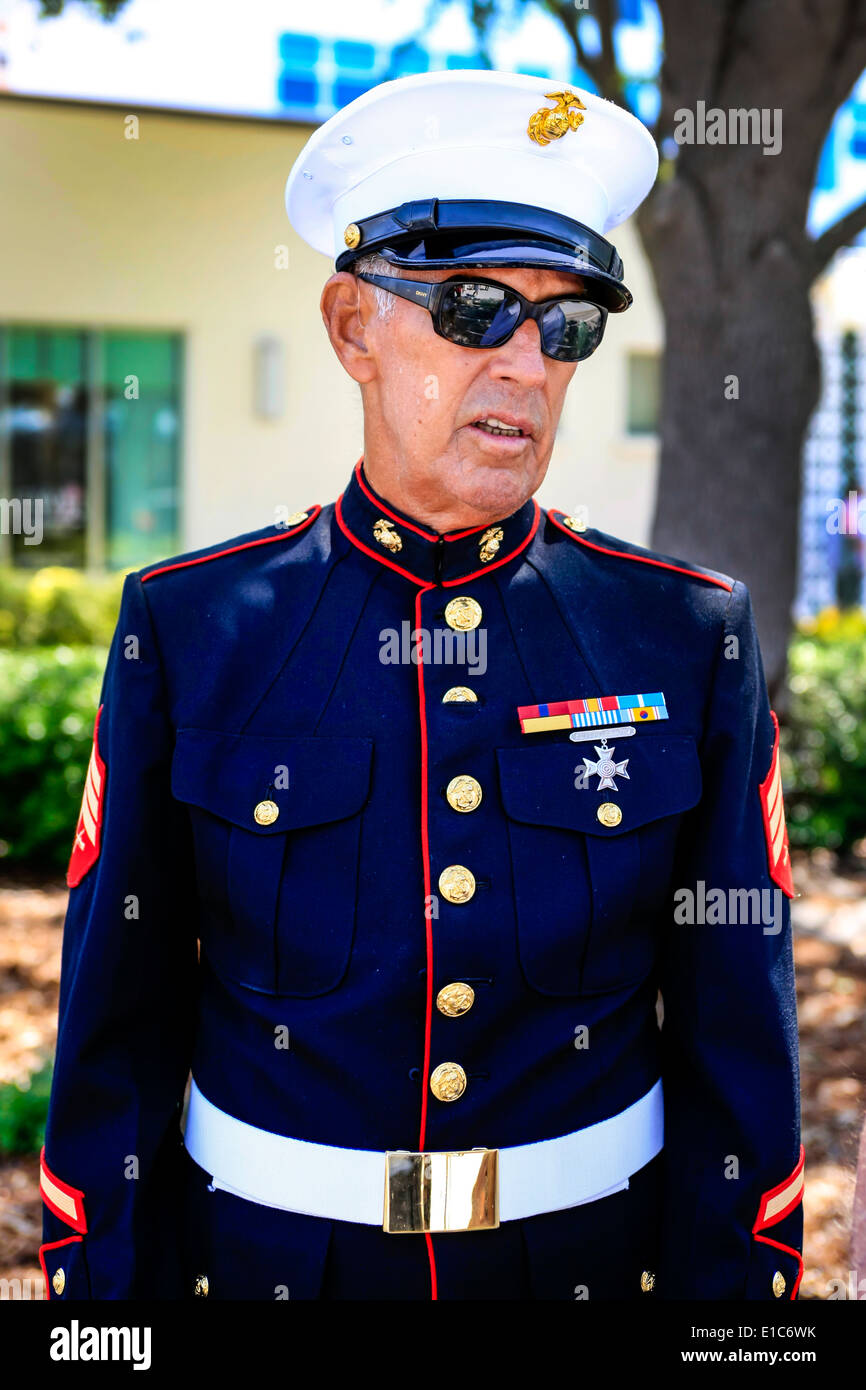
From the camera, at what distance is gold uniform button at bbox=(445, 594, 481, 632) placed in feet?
5.84

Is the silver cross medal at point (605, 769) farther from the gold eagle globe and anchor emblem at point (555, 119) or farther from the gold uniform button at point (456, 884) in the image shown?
the gold eagle globe and anchor emblem at point (555, 119)

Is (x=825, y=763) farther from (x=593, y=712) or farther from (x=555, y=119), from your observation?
(x=555, y=119)

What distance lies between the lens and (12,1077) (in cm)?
398

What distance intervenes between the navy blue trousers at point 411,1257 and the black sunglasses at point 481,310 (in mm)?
1073

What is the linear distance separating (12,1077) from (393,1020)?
275 centimetres

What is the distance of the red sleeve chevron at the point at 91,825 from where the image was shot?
1738mm

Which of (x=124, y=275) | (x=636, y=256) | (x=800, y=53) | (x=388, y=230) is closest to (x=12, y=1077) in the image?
(x=388, y=230)

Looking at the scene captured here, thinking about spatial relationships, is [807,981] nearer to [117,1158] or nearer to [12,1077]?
[12,1077]

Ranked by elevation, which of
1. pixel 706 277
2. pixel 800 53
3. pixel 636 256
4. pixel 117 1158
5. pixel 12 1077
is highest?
pixel 636 256

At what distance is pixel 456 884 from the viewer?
1621 mm

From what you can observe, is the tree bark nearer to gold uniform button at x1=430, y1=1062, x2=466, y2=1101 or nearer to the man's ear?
the man's ear

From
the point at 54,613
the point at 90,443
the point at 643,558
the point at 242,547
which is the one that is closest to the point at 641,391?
the point at 90,443

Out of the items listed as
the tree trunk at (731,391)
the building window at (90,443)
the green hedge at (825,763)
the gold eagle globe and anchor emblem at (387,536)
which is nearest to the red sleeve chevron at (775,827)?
the gold eagle globe and anchor emblem at (387,536)

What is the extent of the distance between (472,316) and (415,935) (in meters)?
0.75
